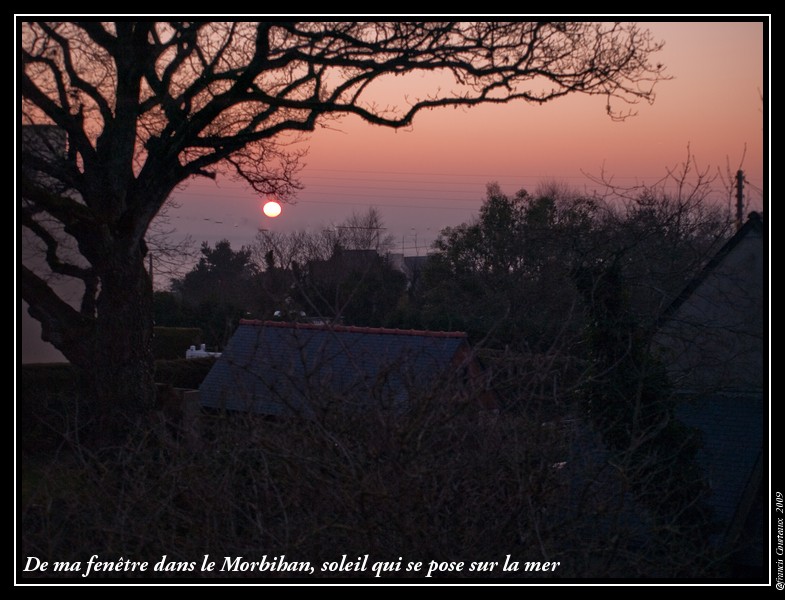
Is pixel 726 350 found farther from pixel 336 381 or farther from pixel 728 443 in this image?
pixel 336 381

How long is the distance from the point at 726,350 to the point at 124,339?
7.66 meters

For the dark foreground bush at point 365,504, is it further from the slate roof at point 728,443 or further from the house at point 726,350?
the house at point 726,350

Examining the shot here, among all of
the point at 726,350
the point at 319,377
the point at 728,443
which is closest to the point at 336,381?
the point at 319,377

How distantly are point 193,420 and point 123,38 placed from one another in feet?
21.3

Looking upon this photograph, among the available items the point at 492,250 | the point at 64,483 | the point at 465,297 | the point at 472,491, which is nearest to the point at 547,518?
the point at 472,491

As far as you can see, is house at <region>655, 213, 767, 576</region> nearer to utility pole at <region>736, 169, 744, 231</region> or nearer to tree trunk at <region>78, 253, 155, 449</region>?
utility pole at <region>736, 169, 744, 231</region>

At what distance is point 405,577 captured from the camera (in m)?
3.90

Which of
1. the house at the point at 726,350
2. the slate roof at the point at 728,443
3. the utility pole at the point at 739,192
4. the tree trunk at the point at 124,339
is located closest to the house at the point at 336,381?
the slate roof at the point at 728,443

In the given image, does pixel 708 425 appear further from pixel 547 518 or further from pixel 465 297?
pixel 465 297

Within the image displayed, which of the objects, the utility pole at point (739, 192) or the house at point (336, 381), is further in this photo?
the utility pole at point (739, 192)

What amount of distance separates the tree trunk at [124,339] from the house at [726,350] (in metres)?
6.44

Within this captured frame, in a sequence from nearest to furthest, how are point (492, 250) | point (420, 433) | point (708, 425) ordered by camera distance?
1. point (420, 433)
2. point (708, 425)
3. point (492, 250)

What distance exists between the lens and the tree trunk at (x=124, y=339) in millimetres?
10000

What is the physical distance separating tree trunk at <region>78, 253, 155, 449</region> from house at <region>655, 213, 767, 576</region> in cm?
644
